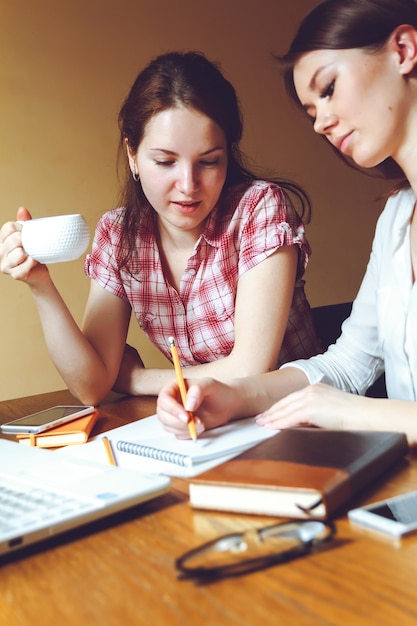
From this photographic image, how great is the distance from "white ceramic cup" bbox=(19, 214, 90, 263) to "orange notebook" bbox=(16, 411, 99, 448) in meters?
0.27

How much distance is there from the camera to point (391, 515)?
0.64 m

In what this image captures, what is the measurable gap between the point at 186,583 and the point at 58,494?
22cm

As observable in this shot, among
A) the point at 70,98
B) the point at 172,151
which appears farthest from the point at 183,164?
the point at 70,98

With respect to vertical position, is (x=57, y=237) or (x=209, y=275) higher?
(x=57, y=237)

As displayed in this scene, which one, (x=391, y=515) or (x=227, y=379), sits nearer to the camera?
(x=391, y=515)

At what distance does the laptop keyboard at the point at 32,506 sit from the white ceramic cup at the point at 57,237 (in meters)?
0.46

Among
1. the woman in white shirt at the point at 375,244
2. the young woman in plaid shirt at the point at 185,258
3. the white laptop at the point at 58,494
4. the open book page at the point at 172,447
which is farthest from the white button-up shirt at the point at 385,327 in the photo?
the white laptop at the point at 58,494

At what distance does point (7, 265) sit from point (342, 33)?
0.72m

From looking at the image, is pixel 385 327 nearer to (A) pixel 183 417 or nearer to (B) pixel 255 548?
(A) pixel 183 417

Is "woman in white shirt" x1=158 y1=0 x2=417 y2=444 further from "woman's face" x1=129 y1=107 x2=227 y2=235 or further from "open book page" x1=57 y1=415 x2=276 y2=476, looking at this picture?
"woman's face" x1=129 y1=107 x2=227 y2=235

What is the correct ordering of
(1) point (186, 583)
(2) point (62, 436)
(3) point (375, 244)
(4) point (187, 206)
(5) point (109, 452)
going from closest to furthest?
(1) point (186, 583), (5) point (109, 452), (2) point (62, 436), (3) point (375, 244), (4) point (187, 206)

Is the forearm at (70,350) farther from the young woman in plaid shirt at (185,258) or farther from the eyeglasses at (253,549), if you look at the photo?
the eyeglasses at (253,549)

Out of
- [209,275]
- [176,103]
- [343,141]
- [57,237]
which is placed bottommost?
[209,275]

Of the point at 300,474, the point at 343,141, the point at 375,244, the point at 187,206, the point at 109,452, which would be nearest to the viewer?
the point at 300,474
